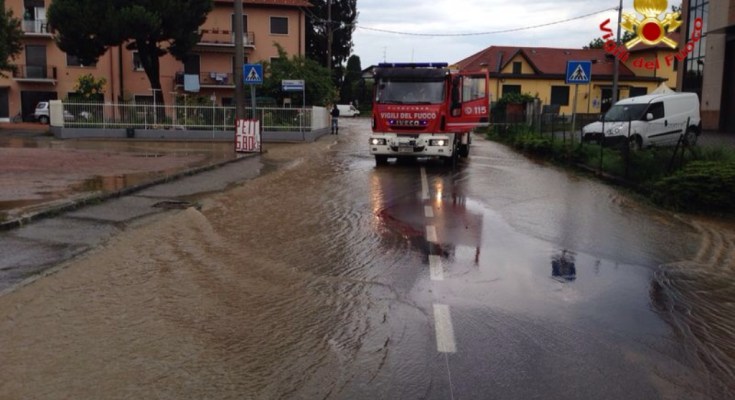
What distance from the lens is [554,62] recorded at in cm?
6266

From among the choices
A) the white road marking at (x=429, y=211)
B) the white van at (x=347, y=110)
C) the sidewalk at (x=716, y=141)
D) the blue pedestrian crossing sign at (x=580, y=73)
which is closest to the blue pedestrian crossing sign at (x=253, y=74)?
the blue pedestrian crossing sign at (x=580, y=73)

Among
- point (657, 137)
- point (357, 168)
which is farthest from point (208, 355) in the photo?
point (657, 137)

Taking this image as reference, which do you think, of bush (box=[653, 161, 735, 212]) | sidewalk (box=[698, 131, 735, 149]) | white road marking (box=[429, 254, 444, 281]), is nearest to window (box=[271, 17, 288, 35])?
sidewalk (box=[698, 131, 735, 149])

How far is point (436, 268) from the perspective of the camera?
7.19 meters

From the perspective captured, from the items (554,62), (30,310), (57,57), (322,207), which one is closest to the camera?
(30,310)

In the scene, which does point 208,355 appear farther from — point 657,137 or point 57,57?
point 57,57

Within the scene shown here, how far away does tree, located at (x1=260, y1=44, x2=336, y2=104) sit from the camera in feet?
125

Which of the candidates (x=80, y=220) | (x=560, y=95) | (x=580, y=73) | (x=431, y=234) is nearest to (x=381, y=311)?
(x=431, y=234)

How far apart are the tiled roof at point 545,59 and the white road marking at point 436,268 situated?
53.2 metres

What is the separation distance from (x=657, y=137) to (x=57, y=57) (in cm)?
4424

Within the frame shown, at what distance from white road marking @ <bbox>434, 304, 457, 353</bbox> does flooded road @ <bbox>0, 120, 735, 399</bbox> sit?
0.02 m

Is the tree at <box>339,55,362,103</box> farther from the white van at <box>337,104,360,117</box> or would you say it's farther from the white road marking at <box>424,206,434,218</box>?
the white road marking at <box>424,206,434,218</box>

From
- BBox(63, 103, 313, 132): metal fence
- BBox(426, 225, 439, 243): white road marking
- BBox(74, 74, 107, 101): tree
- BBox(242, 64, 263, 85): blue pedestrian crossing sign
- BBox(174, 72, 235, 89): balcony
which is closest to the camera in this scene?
BBox(426, 225, 439, 243): white road marking

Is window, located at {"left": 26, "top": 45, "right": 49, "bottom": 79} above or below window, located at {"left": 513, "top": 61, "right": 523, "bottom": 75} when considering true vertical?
below
